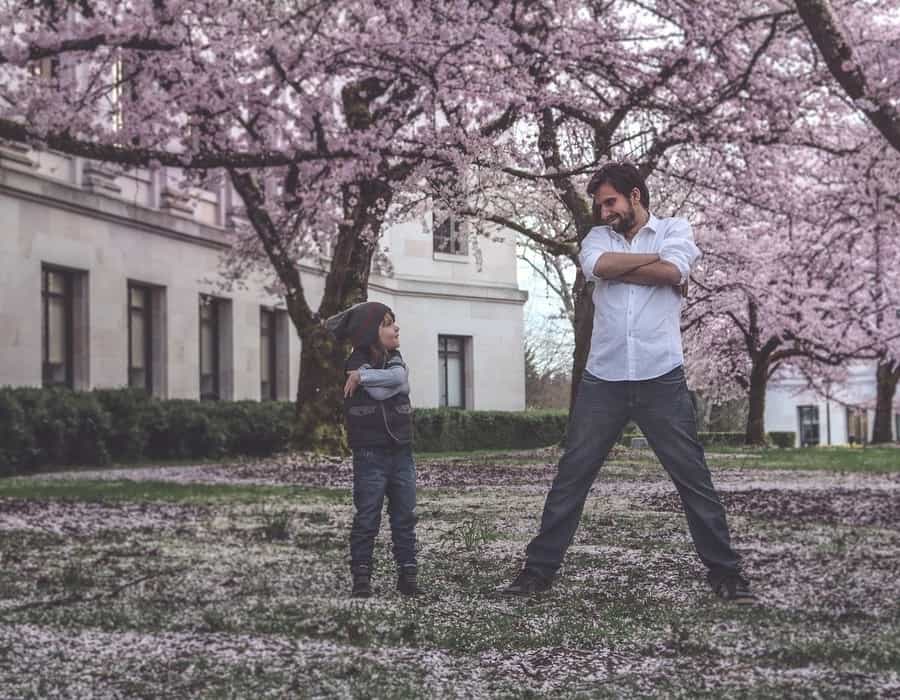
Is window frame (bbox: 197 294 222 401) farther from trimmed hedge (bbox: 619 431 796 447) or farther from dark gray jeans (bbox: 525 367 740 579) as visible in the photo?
dark gray jeans (bbox: 525 367 740 579)

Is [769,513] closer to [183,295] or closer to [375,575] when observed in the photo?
[375,575]

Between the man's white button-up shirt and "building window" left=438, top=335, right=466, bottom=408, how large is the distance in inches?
1542

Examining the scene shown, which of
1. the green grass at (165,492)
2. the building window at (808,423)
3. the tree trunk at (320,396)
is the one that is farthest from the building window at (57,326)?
the building window at (808,423)

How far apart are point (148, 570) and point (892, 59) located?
921 centimetres

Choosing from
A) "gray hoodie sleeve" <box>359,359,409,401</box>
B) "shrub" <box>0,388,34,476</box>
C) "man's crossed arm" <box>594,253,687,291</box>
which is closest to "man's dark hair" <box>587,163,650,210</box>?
"man's crossed arm" <box>594,253,687,291</box>

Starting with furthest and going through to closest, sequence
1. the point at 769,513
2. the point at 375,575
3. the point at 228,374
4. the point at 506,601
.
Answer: the point at 228,374 → the point at 769,513 → the point at 375,575 → the point at 506,601

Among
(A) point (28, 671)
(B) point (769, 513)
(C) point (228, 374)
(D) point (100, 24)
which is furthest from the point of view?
(C) point (228, 374)

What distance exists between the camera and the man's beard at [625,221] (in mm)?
6012

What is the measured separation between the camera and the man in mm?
5746

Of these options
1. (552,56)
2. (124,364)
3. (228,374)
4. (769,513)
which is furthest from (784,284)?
(769,513)

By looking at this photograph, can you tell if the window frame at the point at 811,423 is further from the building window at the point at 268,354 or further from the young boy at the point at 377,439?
the young boy at the point at 377,439

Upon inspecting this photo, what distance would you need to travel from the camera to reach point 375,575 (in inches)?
275

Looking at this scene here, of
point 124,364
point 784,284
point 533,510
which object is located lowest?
point 533,510

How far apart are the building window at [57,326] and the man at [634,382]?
21.3 meters
